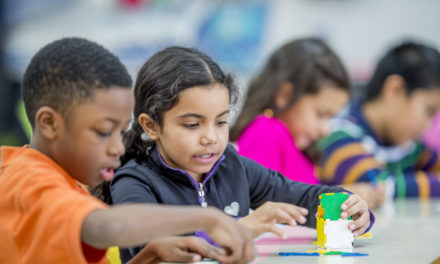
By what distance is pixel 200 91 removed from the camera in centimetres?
137

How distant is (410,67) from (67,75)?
2.18 meters

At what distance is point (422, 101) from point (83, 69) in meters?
2.16

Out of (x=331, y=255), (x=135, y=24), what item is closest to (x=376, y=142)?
(x=331, y=255)

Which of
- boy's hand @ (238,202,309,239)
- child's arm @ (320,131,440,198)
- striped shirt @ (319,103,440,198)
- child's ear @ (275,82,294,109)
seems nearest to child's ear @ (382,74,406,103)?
striped shirt @ (319,103,440,198)

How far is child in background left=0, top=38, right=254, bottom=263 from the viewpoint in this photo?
84cm

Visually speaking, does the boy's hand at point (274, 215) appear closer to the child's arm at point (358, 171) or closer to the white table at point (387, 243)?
the white table at point (387, 243)

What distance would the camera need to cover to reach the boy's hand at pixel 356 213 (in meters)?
1.29

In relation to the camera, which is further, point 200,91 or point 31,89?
point 200,91

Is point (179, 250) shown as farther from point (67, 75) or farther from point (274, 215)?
point (67, 75)

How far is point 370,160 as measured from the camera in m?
2.61

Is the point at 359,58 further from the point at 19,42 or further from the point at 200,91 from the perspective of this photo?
the point at 200,91

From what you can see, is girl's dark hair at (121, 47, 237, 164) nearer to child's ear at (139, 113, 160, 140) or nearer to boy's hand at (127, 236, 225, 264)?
child's ear at (139, 113, 160, 140)

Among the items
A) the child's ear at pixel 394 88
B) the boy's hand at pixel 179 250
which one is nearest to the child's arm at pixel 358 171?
the child's ear at pixel 394 88

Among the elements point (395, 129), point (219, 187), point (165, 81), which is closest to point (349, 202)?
point (219, 187)
